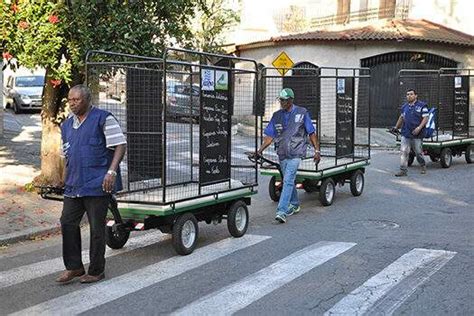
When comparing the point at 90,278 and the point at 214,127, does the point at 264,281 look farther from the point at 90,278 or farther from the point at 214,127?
the point at 214,127

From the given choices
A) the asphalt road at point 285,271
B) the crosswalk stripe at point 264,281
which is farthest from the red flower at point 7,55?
the crosswalk stripe at point 264,281

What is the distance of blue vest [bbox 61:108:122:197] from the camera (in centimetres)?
606

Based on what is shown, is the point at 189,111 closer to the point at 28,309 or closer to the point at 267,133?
the point at 267,133

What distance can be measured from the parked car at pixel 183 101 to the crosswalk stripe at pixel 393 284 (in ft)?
9.65

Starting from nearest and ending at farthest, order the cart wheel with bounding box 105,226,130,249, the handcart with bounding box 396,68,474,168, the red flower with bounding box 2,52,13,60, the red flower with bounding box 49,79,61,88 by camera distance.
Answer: the cart wheel with bounding box 105,226,130,249
the red flower with bounding box 2,52,13,60
the red flower with bounding box 49,79,61,88
the handcart with bounding box 396,68,474,168

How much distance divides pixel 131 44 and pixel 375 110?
17.3 metres

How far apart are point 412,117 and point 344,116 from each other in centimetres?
313

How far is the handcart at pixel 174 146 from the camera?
7.16m

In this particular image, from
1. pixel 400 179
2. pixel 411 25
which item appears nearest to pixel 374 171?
pixel 400 179

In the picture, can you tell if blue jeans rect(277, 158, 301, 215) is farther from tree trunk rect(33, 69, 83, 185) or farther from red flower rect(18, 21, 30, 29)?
red flower rect(18, 21, 30, 29)

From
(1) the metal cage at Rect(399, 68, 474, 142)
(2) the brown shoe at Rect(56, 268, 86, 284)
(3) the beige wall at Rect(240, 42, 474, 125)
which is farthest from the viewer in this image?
(3) the beige wall at Rect(240, 42, 474, 125)

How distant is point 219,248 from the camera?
765 cm

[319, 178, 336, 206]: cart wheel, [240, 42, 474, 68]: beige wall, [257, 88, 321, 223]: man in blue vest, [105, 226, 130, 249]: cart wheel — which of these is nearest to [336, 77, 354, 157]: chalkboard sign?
[319, 178, 336, 206]: cart wheel

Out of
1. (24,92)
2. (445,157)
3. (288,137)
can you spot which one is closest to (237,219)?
(288,137)
